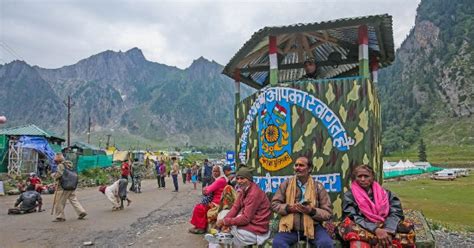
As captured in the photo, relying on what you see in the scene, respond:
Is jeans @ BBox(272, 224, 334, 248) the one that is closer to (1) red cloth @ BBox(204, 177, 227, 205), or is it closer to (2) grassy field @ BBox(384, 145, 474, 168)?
(1) red cloth @ BBox(204, 177, 227, 205)

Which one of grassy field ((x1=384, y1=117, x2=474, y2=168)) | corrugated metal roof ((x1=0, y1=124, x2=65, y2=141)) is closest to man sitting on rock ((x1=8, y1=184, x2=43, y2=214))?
corrugated metal roof ((x1=0, y1=124, x2=65, y2=141))

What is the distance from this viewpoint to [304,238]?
4438 mm

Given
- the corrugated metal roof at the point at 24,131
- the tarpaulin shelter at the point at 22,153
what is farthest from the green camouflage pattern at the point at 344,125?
the corrugated metal roof at the point at 24,131

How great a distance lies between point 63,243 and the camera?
7.04 m

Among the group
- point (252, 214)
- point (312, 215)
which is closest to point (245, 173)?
point (252, 214)

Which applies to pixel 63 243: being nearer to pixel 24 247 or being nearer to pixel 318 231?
pixel 24 247

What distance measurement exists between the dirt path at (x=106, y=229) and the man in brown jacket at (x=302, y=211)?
2.65m

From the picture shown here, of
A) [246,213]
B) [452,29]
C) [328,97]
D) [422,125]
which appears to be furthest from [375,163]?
[452,29]

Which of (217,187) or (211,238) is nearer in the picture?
(211,238)

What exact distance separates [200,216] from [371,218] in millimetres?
4000

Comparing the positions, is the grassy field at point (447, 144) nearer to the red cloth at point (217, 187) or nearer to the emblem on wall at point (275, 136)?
the red cloth at point (217, 187)

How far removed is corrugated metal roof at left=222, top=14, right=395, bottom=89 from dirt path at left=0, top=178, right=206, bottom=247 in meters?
3.85

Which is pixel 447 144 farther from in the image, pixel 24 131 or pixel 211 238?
pixel 211 238

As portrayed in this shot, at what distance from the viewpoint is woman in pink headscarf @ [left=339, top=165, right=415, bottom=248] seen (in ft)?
13.6
